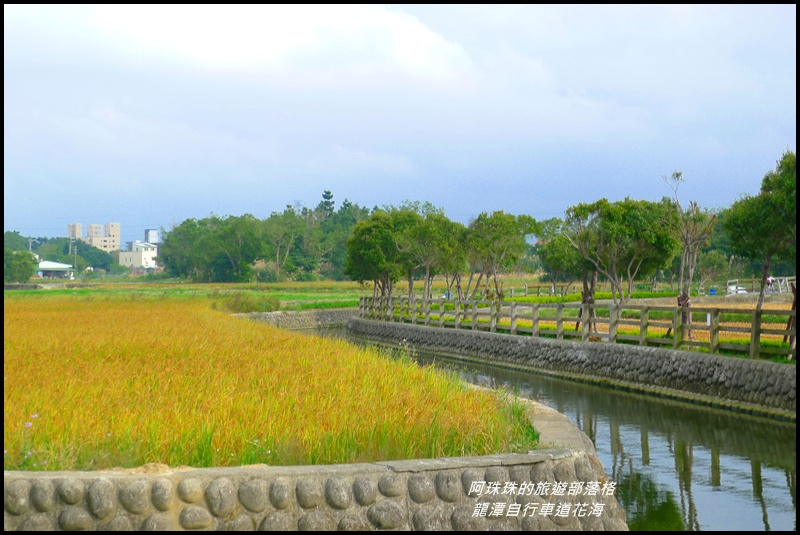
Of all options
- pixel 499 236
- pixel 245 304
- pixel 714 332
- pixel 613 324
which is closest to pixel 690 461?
pixel 714 332

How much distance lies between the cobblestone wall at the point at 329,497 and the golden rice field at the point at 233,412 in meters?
0.57

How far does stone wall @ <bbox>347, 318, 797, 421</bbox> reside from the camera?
15.7 m

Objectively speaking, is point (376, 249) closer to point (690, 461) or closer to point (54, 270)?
point (690, 461)

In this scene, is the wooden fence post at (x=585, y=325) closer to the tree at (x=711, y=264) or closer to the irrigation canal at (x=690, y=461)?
the irrigation canal at (x=690, y=461)

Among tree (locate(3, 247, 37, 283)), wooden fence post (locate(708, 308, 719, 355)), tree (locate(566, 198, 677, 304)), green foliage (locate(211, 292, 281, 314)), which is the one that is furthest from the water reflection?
tree (locate(3, 247, 37, 283))

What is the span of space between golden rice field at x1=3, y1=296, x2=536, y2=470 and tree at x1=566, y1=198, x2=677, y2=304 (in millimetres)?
15382

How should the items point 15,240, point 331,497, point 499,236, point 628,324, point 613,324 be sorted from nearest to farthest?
point 331,497 → point 613,324 → point 628,324 → point 499,236 → point 15,240

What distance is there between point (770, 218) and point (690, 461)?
24.3ft

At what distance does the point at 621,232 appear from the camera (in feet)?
91.1

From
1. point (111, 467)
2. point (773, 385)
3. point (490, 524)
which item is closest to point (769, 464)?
point (773, 385)

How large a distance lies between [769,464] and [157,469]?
8.26 meters

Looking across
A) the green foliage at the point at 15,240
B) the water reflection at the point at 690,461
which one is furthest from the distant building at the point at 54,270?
the water reflection at the point at 690,461

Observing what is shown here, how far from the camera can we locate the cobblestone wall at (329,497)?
672 cm

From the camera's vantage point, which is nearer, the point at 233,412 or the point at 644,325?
the point at 233,412
